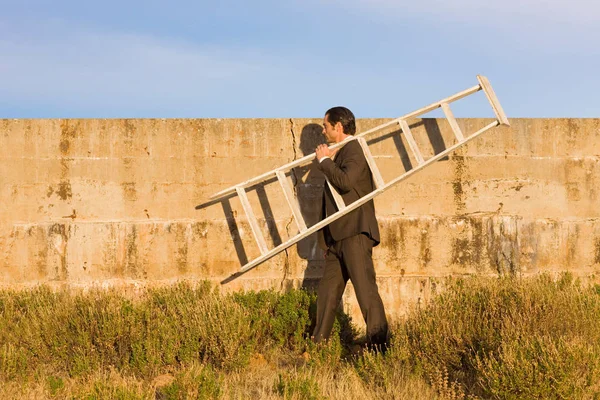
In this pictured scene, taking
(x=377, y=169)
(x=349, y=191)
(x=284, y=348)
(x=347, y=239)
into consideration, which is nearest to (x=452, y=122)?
(x=377, y=169)

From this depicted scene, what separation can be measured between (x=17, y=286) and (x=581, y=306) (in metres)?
5.54

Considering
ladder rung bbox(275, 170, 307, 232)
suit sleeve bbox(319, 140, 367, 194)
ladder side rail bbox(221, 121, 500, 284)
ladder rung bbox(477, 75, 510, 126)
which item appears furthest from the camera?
ladder rung bbox(477, 75, 510, 126)

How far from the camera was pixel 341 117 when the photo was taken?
659 centimetres

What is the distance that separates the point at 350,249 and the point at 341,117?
47.0 inches

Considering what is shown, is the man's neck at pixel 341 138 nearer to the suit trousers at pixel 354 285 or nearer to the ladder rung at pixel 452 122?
the suit trousers at pixel 354 285

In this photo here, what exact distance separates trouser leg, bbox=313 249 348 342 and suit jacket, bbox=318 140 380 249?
21 cm

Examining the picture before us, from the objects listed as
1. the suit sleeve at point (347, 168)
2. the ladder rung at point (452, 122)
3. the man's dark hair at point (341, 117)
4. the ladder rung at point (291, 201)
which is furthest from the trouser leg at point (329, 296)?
the ladder rung at point (452, 122)

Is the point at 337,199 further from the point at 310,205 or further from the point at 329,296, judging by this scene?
the point at 310,205

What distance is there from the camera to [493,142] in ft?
25.9

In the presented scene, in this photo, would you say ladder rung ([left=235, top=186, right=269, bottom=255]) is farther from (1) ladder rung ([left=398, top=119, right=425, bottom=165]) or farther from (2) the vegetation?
(1) ladder rung ([left=398, top=119, right=425, bottom=165])

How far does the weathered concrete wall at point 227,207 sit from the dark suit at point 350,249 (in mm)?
1141

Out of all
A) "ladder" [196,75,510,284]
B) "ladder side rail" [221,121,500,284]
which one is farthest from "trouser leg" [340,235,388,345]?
"ladder" [196,75,510,284]

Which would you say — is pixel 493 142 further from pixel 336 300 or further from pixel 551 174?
pixel 336 300

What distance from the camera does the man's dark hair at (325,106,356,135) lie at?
6.60m
